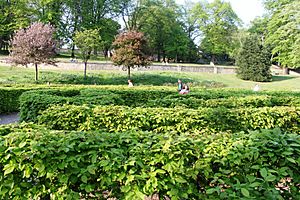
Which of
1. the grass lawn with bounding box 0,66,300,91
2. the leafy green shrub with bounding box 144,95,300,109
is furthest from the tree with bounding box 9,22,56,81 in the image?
the leafy green shrub with bounding box 144,95,300,109

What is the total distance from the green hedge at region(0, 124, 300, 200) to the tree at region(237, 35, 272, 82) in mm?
29767

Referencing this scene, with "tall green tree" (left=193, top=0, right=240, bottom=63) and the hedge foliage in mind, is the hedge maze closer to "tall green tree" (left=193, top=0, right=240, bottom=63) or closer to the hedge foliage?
the hedge foliage

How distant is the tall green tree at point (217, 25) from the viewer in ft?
159

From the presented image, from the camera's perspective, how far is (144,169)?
1.97m

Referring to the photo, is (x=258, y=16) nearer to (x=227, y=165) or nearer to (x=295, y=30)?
(x=295, y=30)

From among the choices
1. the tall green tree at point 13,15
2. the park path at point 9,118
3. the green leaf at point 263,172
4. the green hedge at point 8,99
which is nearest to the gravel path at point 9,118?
the park path at point 9,118

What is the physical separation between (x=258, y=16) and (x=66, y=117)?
49.6 metres

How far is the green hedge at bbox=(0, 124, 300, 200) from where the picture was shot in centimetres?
192

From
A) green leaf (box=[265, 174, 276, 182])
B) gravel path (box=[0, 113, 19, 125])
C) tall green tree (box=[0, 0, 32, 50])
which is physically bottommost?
gravel path (box=[0, 113, 19, 125])

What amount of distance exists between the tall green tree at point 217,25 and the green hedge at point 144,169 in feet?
158

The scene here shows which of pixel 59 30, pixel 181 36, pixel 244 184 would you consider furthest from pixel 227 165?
pixel 181 36

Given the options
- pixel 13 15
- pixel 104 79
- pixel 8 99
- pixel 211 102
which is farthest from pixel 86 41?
pixel 13 15

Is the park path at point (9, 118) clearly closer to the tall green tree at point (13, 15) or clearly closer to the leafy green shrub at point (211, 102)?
the leafy green shrub at point (211, 102)

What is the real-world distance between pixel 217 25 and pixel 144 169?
2012 inches
